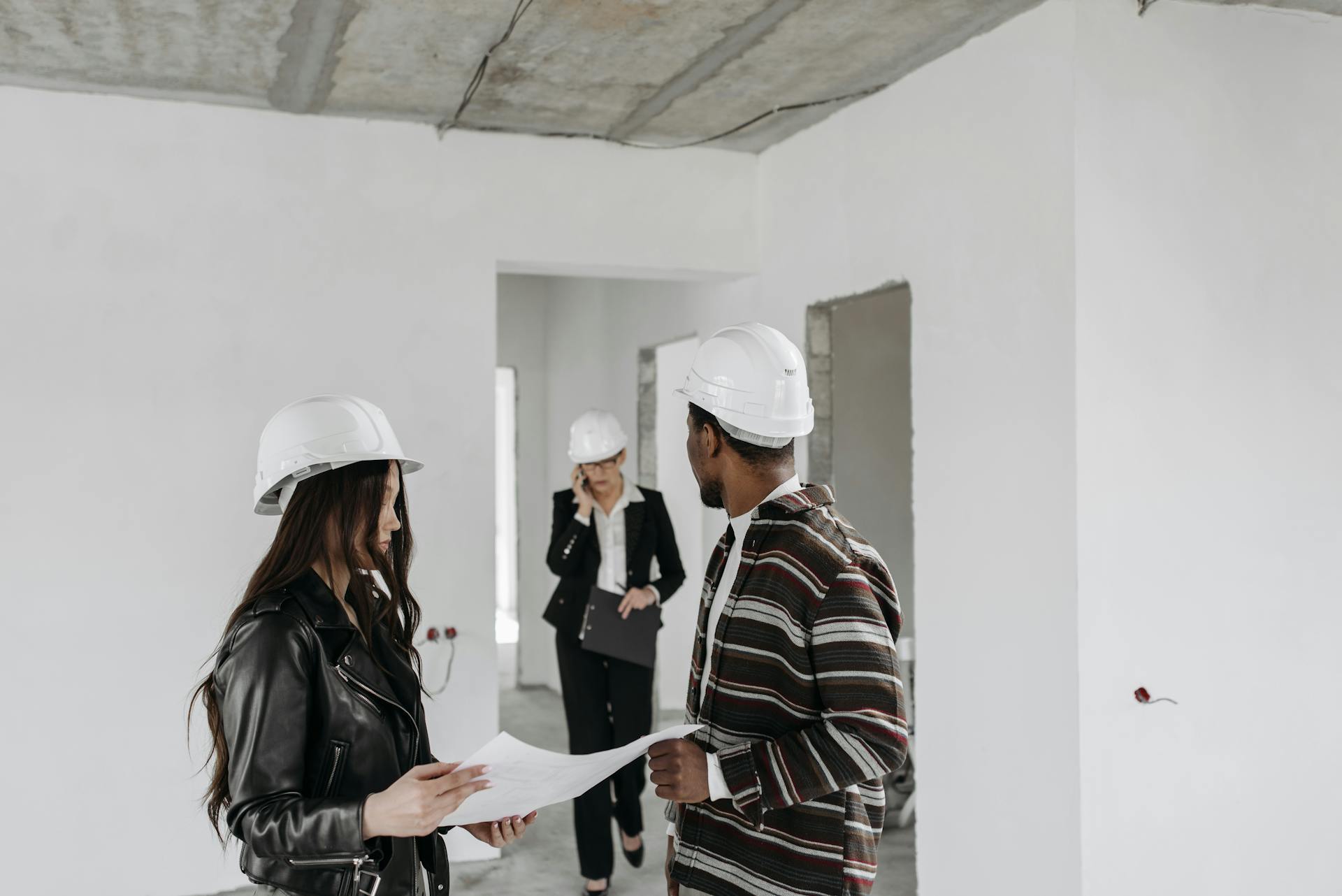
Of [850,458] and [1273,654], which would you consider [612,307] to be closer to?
[850,458]

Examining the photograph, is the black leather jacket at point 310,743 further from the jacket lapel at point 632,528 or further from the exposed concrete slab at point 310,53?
the jacket lapel at point 632,528

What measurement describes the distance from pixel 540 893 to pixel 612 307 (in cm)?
358

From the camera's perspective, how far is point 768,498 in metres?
1.75

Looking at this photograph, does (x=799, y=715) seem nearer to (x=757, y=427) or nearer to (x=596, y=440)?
(x=757, y=427)

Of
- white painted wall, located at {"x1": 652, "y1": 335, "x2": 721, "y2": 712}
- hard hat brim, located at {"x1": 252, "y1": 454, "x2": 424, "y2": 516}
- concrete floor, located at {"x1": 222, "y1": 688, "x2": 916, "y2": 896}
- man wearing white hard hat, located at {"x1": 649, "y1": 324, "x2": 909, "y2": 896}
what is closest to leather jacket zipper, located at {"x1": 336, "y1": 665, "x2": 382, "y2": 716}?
hard hat brim, located at {"x1": 252, "y1": 454, "x2": 424, "y2": 516}

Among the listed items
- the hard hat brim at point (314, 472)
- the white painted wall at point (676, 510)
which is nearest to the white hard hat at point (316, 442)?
the hard hat brim at point (314, 472)

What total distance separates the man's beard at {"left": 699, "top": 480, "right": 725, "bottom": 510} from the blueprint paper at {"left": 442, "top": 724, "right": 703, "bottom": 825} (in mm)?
362

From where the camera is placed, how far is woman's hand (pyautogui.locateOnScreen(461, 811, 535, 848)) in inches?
71.5

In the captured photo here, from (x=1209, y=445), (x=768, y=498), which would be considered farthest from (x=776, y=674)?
(x=1209, y=445)

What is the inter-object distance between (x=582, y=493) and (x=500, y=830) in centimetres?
223

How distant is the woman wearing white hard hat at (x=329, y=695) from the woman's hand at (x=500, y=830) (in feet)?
0.03

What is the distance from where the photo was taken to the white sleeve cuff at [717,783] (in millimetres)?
1607

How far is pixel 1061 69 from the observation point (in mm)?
3002

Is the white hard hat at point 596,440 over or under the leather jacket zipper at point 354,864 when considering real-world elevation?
over
